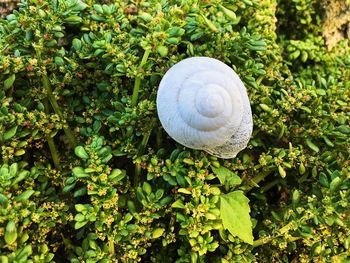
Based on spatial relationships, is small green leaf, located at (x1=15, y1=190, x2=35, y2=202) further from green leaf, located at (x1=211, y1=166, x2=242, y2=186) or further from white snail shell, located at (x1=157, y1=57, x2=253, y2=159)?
green leaf, located at (x1=211, y1=166, x2=242, y2=186)

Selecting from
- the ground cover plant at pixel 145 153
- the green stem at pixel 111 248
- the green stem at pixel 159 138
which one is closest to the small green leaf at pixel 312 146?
the ground cover plant at pixel 145 153

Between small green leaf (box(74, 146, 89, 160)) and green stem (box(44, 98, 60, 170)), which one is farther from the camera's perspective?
green stem (box(44, 98, 60, 170))

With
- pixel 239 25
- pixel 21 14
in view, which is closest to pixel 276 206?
pixel 239 25

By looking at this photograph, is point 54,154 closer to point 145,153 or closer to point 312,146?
point 145,153

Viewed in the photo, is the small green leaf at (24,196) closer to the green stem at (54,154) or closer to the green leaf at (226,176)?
the green stem at (54,154)

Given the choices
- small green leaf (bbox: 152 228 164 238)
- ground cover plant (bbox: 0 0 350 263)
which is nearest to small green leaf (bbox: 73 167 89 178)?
ground cover plant (bbox: 0 0 350 263)

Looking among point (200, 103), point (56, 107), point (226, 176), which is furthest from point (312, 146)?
point (56, 107)

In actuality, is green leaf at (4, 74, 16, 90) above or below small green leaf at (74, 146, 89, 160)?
above
